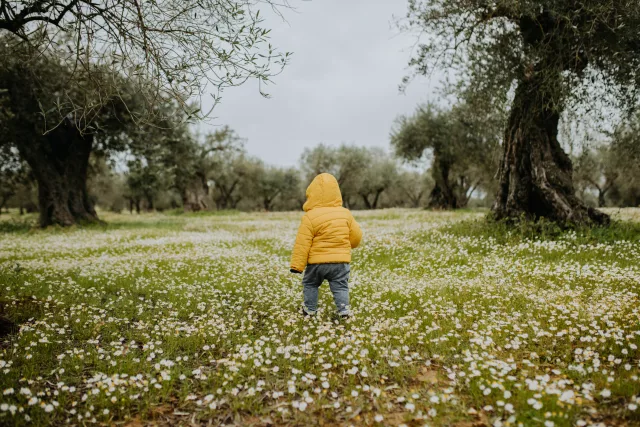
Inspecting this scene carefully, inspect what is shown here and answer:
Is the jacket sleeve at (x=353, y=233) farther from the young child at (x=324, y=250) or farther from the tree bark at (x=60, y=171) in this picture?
the tree bark at (x=60, y=171)

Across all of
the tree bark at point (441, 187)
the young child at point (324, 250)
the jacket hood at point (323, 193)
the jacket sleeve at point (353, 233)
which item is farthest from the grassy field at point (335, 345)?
the tree bark at point (441, 187)

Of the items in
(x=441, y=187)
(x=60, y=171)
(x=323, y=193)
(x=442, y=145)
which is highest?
(x=442, y=145)

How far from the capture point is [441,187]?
117 feet

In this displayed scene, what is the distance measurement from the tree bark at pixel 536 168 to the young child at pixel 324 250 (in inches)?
367

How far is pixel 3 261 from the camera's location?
12.0m

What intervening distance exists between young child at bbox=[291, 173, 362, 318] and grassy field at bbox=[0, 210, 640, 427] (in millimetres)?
452

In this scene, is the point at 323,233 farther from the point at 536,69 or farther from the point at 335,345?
the point at 536,69

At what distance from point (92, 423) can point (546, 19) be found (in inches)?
591

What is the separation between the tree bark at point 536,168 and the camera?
492 inches

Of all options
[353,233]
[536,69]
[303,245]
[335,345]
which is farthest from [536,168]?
[335,345]

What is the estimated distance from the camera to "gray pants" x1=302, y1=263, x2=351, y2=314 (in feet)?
21.1

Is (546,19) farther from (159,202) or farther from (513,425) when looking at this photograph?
(159,202)

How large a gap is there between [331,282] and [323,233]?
900 mm

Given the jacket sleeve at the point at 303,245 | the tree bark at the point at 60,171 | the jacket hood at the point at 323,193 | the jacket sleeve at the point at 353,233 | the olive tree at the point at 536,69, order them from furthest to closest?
the tree bark at the point at 60,171, the olive tree at the point at 536,69, the jacket sleeve at the point at 353,233, the jacket hood at the point at 323,193, the jacket sleeve at the point at 303,245
